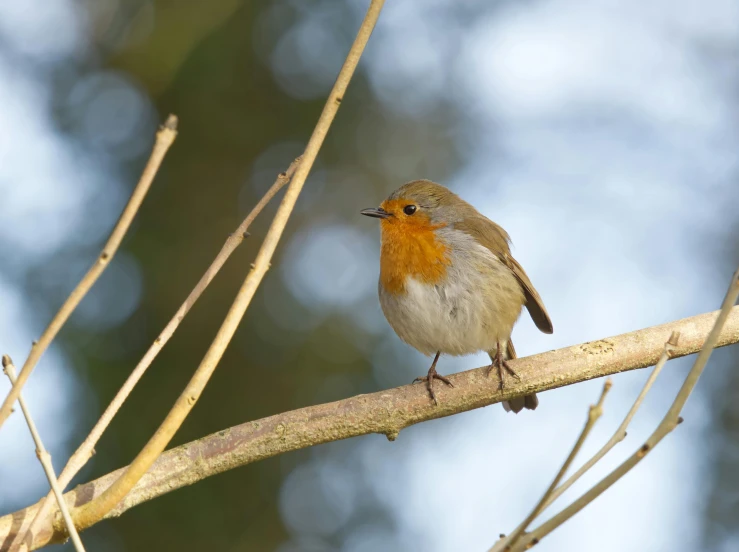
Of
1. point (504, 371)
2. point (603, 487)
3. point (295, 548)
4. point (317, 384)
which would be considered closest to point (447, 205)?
point (504, 371)

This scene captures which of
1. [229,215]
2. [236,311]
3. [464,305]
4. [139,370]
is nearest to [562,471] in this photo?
[236,311]

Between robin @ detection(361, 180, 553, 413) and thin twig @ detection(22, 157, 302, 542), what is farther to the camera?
robin @ detection(361, 180, 553, 413)

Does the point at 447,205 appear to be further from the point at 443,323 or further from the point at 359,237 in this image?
the point at 359,237

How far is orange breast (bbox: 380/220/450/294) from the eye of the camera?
366 centimetres

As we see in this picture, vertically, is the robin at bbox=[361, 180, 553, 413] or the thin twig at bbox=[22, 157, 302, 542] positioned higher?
the robin at bbox=[361, 180, 553, 413]

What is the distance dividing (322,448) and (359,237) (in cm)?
141

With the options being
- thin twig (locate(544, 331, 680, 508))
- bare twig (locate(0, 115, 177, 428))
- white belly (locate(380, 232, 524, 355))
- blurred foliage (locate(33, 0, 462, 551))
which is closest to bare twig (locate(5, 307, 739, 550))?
white belly (locate(380, 232, 524, 355))

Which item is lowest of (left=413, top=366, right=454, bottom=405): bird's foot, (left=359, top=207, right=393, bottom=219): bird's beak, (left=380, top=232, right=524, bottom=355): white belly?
(left=413, top=366, right=454, bottom=405): bird's foot

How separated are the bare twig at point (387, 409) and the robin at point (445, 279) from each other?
0.68 metres

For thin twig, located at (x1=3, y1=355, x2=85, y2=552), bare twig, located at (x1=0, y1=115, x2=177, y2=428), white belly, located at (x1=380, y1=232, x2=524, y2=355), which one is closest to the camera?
bare twig, located at (x1=0, y1=115, x2=177, y2=428)

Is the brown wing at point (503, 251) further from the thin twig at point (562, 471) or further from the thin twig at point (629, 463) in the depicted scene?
the thin twig at point (562, 471)

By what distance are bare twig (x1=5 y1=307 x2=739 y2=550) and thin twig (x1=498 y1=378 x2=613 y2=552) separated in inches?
48.7

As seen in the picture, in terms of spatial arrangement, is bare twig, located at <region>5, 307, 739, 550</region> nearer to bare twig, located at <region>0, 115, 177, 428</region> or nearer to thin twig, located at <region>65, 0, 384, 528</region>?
thin twig, located at <region>65, 0, 384, 528</region>

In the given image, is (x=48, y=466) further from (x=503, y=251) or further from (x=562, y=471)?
(x=503, y=251)
